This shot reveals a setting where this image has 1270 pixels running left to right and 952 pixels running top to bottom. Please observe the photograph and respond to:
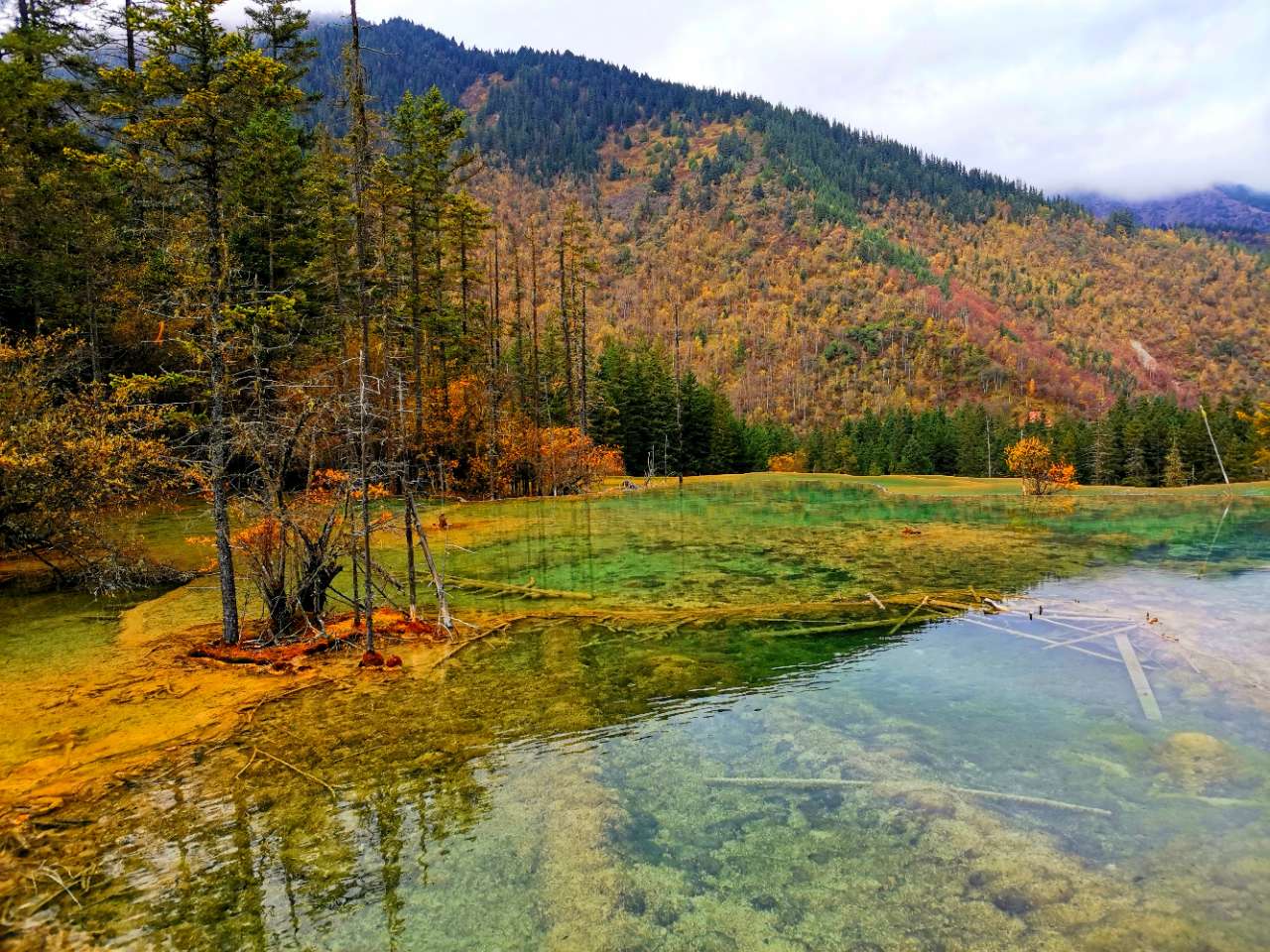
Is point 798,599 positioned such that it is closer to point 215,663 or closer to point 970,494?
point 215,663

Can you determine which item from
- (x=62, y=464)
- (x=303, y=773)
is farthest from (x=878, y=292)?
(x=303, y=773)

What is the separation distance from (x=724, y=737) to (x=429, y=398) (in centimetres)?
3057

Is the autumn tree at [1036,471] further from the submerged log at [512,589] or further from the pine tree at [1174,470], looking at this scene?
the submerged log at [512,589]

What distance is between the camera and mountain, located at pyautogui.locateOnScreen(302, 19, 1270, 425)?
4998 inches

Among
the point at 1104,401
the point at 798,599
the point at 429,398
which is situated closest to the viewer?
the point at 798,599

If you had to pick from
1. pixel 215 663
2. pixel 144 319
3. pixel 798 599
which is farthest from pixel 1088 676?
pixel 144 319

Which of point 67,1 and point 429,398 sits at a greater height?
A: point 67,1

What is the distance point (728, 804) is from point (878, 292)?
150755mm

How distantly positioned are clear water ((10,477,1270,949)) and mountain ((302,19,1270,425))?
323 ft

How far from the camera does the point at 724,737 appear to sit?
9328 millimetres

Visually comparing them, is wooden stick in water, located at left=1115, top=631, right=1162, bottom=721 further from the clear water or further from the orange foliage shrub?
the orange foliage shrub

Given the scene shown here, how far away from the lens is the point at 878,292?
470 ft

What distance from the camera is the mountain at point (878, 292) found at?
416ft

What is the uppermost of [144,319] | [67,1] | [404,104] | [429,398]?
[67,1]
